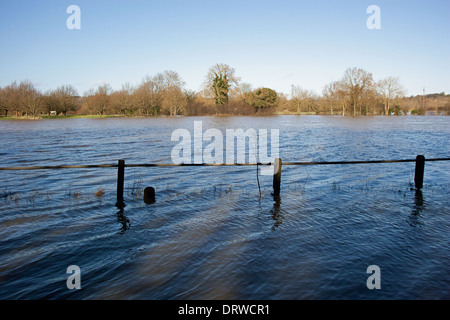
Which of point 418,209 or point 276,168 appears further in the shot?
point 276,168

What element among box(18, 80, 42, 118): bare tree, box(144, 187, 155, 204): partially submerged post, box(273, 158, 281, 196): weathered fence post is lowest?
box(144, 187, 155, 204): partially submerged post

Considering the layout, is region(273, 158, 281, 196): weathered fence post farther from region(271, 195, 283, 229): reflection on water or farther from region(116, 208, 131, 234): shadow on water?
region(116, 208, 131, 234): shadow on water

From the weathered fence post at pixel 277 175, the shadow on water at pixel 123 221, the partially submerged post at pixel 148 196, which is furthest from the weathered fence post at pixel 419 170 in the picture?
the shadow on water at pixel 123 221

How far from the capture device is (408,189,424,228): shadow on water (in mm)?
7941

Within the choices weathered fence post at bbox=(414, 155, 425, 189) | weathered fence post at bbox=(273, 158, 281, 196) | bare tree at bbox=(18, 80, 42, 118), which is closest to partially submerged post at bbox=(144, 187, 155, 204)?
weathered fence post at bbox=(273, 158, 281, 196)

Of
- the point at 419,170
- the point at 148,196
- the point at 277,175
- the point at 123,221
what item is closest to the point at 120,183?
the point at 148,196

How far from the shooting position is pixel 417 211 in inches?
349

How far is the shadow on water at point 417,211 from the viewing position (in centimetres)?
794

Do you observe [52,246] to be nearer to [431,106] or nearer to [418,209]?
[418,209]

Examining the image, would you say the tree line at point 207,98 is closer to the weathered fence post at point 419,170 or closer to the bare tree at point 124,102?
the bare tree at point 124,102

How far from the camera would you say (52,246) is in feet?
22.5

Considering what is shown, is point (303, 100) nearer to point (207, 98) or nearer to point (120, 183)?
point (207, 98)
